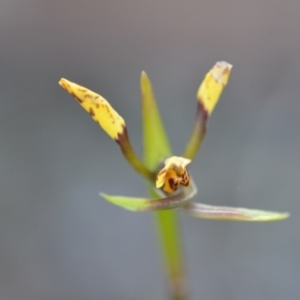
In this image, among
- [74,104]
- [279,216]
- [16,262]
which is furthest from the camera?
[74,104]

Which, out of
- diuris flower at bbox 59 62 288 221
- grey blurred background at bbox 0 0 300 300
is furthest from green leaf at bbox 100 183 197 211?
grey blurred background at bbox 0 0 300 300

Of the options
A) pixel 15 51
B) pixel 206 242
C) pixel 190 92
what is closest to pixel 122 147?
pixel 206 242

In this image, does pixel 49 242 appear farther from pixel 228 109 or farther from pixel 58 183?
pixel 228 109

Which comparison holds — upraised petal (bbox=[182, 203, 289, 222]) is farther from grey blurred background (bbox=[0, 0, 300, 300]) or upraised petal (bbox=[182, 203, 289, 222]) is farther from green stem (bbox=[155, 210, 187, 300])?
grey blurred background (bbox=[0, 0, 300, 300])

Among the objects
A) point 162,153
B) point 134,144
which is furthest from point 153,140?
point 134,144

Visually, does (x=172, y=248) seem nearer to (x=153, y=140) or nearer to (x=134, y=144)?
(x=153, y=140)
